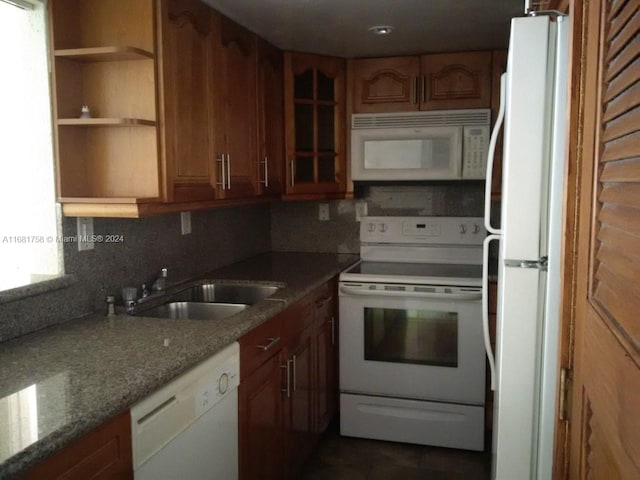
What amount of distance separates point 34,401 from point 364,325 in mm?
1952

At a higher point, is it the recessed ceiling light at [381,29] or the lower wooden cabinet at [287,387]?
the recessed ceiling light at [381,29]

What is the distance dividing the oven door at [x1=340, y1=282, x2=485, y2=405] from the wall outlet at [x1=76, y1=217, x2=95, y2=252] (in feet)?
4.50

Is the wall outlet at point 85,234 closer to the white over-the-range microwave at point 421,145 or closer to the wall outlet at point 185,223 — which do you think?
the wall outlet at point 185,223

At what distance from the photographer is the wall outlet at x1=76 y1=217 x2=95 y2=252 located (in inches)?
78.9

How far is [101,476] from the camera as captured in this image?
4.05ft

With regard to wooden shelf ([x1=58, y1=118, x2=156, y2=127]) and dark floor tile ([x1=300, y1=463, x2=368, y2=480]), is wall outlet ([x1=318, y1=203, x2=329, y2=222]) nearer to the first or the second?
dark floor tile ([x1=300, y1=463, x2=368, y2=480])

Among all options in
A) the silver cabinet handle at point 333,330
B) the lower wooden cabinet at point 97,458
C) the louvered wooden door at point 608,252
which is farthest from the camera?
the silver cabinet handle at point 333,330

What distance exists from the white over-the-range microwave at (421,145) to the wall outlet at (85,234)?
1.68 meters

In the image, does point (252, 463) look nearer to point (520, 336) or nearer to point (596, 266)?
point (520, 336)

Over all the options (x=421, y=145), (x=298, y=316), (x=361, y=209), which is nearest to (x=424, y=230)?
(x=361, y=209)

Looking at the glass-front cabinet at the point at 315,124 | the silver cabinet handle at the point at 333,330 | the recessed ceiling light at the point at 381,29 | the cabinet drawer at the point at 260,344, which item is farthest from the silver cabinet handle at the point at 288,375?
the recessed ceiling light at the point at 381,29

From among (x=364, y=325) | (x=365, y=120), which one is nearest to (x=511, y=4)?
(x=365, y=120)

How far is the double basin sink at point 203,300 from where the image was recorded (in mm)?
2314

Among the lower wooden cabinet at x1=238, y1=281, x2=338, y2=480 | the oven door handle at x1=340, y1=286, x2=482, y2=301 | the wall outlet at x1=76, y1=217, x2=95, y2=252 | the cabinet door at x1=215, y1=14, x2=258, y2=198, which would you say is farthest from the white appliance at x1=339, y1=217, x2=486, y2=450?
the wall outlet at x1=76, y1=217, x2=95, y2=252
